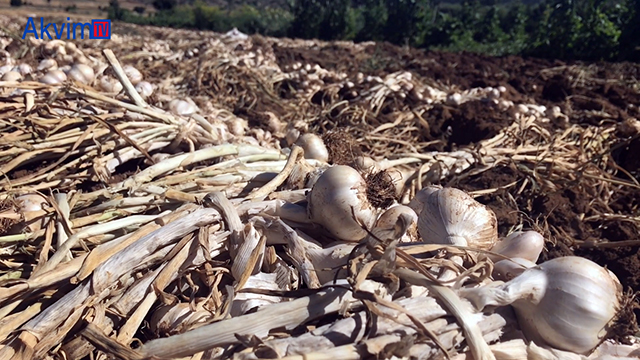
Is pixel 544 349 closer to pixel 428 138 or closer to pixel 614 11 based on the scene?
pixel 428 138

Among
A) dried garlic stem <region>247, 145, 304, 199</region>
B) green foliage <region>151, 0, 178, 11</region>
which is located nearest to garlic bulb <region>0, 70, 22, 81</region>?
dried garlic stem <region>247, 145, 304, 199</region>

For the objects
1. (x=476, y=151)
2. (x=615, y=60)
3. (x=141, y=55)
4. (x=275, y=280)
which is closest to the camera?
(x=275, y=280)

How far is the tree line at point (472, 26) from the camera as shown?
456 inches

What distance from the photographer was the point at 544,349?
1077 mm

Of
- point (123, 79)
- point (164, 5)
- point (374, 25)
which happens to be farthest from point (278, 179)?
point (164, 5)

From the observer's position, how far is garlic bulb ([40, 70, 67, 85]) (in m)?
2.64

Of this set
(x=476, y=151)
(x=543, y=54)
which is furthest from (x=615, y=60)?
(x=476, y=151)

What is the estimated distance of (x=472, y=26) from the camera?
19172mm

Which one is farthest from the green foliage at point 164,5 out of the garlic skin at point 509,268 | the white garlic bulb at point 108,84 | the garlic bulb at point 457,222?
the garlic skin at point 509,268

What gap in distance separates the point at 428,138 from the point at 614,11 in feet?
41.7

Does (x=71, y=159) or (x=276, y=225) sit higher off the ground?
(x=276, y=225)

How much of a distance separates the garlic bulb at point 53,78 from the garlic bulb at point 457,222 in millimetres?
2253

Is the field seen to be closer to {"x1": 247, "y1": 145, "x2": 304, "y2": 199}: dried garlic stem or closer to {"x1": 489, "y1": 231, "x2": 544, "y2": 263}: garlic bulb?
{"x1": 247, "y1": 145, "x2": 304, "y2": 199}: dried garlic stem

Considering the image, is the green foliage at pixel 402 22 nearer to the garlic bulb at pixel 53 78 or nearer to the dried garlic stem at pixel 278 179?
the garlic bulb at pixel 53 78
